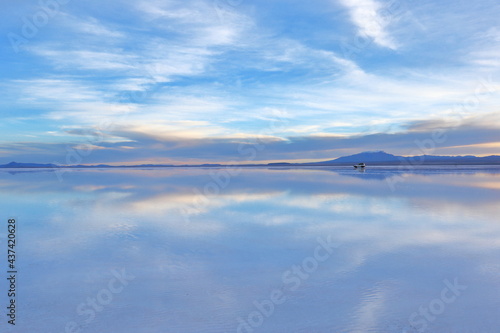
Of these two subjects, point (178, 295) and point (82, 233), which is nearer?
point (178, 295)

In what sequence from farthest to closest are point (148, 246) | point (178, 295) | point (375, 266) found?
1. point (148, 246)
2. point (375, 266)
3. point (178, 295)

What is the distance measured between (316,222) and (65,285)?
721 cm

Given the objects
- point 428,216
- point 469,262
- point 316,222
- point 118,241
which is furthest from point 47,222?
point 428,216

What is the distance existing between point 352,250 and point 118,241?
559 cm

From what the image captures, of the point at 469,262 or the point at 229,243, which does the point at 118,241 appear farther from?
the point at 469,262

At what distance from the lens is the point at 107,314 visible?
468 centimetres

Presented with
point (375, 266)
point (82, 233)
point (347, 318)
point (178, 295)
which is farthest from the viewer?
point (82, 233)

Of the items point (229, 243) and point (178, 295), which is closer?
point (178, 295)

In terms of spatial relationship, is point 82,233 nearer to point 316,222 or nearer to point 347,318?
point 316,222

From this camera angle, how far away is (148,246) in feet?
26.4

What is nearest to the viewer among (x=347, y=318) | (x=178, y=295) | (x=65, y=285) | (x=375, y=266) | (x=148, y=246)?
(x=347, y=318)

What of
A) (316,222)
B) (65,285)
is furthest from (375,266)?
(65,285)

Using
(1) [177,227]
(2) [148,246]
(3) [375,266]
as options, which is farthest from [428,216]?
(2) [148,246]

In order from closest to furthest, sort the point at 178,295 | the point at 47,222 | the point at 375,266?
the point at 178,295
the point at 375,266
the point at 47,222
